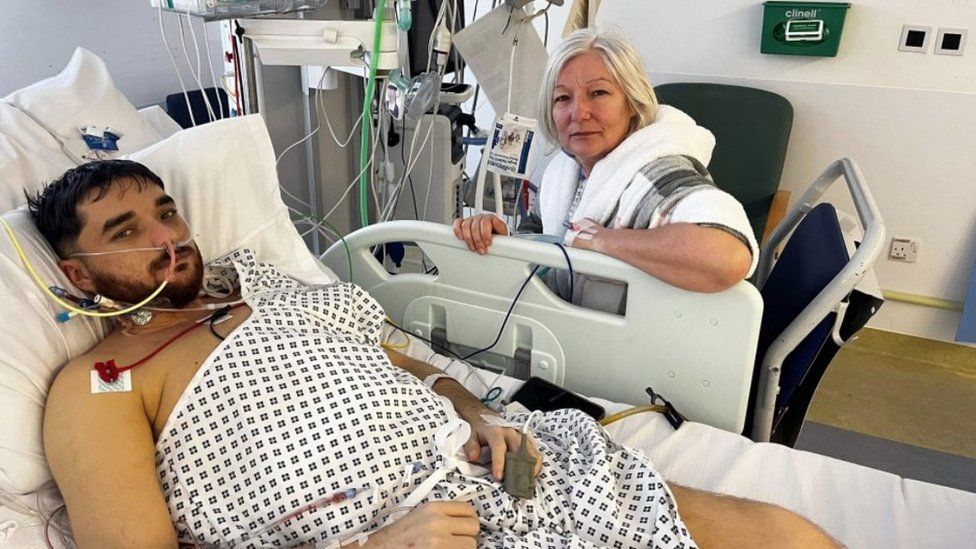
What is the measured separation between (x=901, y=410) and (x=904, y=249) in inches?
27.7

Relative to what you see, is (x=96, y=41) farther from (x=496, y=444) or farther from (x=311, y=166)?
(x=496, y=444)

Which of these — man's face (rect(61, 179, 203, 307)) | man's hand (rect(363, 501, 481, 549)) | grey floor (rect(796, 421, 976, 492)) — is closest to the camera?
man's hand (rect(363, 501, 481, 549))

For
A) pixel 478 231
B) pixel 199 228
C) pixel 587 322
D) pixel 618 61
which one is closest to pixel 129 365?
pixel 199 228

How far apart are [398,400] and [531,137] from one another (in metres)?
1.06

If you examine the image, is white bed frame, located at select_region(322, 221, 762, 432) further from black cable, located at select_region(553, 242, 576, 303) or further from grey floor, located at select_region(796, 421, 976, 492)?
grey floor, located at select_region(796, 421, 976, 492)

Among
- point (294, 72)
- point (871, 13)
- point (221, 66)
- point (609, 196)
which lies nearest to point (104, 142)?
point (294, 72)

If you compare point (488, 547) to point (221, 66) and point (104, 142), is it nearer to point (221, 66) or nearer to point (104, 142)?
point (104, 142)

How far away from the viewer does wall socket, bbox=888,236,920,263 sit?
9.31ft

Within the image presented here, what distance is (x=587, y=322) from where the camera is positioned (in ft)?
4.97

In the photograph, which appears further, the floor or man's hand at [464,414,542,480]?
the floor

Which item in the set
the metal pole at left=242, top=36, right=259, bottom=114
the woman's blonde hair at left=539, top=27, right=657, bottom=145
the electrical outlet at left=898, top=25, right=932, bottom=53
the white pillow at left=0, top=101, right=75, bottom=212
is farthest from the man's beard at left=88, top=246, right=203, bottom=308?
the electrical outlet at left=898, top=25, right=932, bottom=53

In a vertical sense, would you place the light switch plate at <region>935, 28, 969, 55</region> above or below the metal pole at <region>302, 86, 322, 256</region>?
above

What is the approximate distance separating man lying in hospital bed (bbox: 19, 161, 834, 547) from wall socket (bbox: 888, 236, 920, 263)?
2.15 meters

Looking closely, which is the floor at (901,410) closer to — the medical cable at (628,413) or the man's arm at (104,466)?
the medical cable at (628,413)
